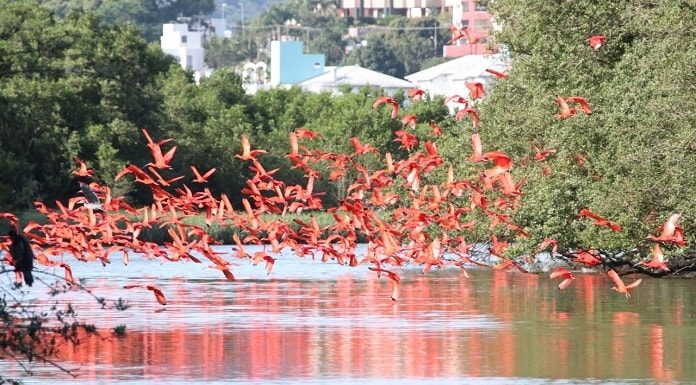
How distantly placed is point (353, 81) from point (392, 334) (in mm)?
127419

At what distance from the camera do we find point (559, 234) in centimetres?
4175

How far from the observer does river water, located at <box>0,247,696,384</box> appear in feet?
83.5

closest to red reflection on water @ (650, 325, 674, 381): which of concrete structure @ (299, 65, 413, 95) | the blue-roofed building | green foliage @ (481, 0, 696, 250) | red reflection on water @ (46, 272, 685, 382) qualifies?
red reflection on water @ (46, 272, 685, 382)

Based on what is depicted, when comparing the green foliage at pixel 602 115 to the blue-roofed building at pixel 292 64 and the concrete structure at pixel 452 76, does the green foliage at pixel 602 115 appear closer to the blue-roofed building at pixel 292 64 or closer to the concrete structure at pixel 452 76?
the concrete structure at pixel 452 76

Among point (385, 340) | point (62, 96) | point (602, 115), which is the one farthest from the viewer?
point (62, 96)

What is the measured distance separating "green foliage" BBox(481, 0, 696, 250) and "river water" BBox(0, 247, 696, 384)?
6.37ft

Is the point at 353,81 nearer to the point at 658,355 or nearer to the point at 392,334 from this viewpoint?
the point at 392,334

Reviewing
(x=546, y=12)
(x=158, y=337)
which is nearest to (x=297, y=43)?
(x=546, y=12)

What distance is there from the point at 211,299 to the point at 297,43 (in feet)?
481

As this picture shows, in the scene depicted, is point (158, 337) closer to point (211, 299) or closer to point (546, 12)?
point (211, 299)

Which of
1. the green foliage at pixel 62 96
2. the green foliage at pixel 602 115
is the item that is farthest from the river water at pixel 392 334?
the green foliage at pixel 62 96

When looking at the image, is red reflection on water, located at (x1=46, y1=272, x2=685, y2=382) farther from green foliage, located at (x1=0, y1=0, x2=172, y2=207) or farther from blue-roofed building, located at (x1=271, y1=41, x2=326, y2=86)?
blue-roofed building, located at (x1=271, y1=41, x2=326, y2=86)

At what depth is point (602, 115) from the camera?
39.0 metres

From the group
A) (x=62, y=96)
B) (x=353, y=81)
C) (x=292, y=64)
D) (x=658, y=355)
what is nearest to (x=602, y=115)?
(x=658, y=355)
